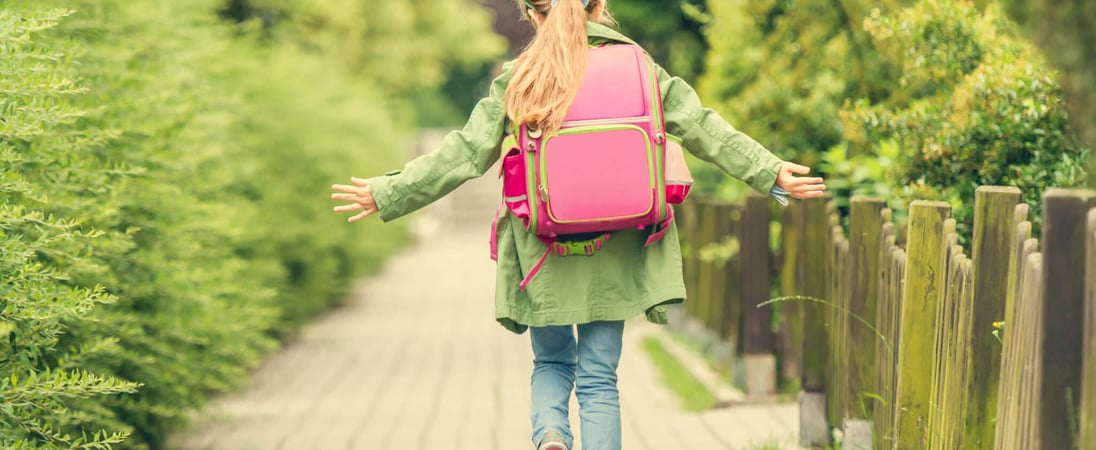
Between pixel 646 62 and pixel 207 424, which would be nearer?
pixel 646 62

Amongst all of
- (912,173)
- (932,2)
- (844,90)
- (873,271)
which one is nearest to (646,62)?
(873,271)

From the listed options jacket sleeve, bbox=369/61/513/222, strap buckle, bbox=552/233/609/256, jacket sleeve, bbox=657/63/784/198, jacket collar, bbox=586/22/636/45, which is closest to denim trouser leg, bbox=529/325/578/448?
strap buckle, bbox=552/233/609/256

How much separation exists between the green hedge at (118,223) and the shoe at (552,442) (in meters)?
1.23

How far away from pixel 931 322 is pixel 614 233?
3.09 feet

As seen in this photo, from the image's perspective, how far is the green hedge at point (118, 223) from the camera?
4.07m

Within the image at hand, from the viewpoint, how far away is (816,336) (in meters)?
5.93

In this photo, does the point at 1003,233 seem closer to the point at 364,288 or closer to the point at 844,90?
the point at 844,90

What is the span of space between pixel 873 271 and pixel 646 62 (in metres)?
1.24

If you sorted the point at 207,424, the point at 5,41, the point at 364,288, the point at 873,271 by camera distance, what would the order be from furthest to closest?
the point at 364,288 → the point at 207,424 → the point at 873,271 → the point at 5,41

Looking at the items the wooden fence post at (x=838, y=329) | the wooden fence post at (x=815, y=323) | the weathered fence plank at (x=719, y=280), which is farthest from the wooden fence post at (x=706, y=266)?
the wooden fence post at (x=838, y=329)

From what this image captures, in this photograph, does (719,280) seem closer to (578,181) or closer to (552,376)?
(552,376)

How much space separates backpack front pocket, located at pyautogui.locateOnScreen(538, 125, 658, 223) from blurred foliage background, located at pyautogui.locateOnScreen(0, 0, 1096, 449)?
105 centimetres

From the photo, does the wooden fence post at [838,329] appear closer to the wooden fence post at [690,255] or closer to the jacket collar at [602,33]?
the jacket collar at [602,33]

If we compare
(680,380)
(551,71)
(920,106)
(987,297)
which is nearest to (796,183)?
(551,71)
